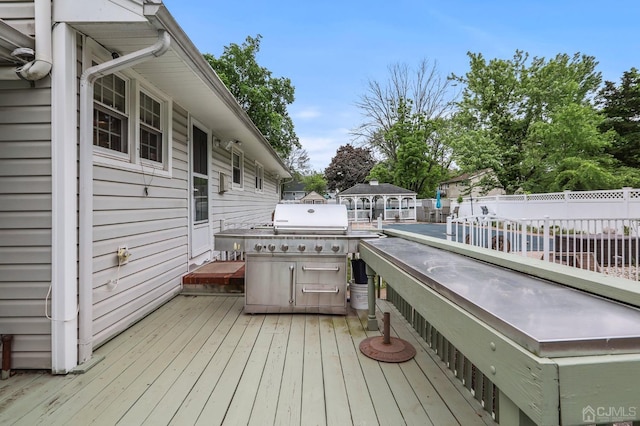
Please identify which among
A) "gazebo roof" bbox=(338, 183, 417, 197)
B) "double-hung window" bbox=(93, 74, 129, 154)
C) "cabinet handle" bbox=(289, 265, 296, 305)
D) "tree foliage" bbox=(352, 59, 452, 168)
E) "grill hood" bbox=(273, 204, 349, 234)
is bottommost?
"cabinet handle" bbox=(289, 265, 296, 305)

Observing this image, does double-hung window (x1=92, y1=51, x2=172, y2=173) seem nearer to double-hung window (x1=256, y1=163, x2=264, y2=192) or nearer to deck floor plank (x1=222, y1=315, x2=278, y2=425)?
deck floor plank (x1=222, y1=315, x2=278, y2=425)

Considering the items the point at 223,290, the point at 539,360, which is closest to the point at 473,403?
the point at 539,360

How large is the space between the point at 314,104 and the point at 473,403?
31.0 m

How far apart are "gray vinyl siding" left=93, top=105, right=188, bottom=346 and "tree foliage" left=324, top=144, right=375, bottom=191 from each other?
32711 millimetres

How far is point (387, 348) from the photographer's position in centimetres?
258

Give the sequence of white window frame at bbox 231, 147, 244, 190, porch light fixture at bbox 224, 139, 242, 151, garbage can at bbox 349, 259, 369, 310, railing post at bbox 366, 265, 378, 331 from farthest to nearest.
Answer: white window frame at bbox 231, 147, 244, 190 < porch light fixture at bbox 224, 139, 242, 151 < garbage can at bbox 349, 259, 369, 310 < railing post at bbox 366, 265, 378, 331

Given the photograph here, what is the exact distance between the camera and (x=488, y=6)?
1192 centimetres

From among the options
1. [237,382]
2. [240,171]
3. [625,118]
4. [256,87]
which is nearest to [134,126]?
[237,382]

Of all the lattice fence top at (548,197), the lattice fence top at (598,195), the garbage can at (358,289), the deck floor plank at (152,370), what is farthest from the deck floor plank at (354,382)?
the lattice fence top at (548,197)

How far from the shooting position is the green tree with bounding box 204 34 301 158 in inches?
691

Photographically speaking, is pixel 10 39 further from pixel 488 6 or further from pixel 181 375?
pixel 488 6

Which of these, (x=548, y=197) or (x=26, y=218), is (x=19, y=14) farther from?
(x=548, y=197)

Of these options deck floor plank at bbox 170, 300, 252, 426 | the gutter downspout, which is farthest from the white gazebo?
the gutter downspout

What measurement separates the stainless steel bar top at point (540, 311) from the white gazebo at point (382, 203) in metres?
21.1
